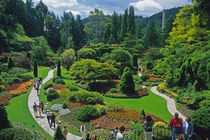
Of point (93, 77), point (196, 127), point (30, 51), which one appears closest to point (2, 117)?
point (196, 127)

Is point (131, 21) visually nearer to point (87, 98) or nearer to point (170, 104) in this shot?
point (170, 104)

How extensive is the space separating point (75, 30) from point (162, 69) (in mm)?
54375

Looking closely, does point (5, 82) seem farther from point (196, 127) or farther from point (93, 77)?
point (196, 127)

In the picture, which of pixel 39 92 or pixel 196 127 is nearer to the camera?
pixel 196 127

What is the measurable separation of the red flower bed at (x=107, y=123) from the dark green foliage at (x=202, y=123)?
17.5 feet

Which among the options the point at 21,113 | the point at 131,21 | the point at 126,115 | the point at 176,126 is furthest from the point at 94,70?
the point at 131,21

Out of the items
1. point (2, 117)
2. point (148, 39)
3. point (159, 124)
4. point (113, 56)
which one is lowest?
point (159, 124)

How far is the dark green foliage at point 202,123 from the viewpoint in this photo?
30.1ft

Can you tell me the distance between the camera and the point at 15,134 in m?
8.96

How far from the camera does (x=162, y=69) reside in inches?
1017

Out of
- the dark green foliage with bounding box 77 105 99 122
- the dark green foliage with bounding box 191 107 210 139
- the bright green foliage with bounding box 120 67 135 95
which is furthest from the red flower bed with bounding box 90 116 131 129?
the bright green foliage with bounding box 120 67 135 95

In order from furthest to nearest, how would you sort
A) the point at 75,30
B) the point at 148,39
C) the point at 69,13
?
the point at 69,13
the point at 75,30
the point at 148,39

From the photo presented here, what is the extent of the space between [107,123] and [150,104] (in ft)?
25.1

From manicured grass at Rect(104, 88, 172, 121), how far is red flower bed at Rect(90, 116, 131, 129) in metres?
4.01
